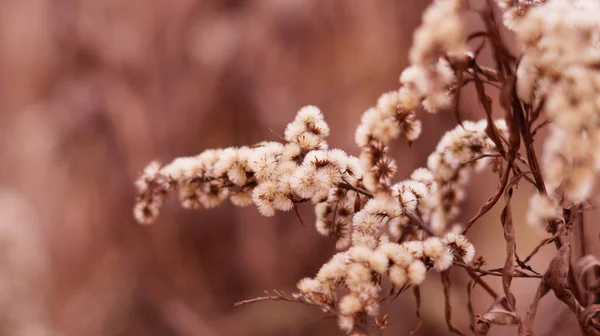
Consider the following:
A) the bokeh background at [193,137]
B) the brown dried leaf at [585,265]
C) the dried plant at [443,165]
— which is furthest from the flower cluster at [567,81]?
the bokeh background at [193,137]

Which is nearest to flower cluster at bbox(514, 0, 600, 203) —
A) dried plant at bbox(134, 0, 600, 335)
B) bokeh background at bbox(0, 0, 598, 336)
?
dried plant at bbox(134, 0, 600, 335)

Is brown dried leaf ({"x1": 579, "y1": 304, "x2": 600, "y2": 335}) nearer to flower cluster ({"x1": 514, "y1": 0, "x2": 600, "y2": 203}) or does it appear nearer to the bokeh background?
flower cluster ({"x1": 514, "y1": 0, "x2": 600, "y2": 203})

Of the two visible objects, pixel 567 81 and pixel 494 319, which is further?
pixel 494 319

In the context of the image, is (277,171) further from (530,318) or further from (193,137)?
(193,137)

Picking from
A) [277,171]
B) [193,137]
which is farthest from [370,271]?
[193,137]

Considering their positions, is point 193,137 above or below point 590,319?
above

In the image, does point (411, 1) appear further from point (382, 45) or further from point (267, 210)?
point (267, 210)
